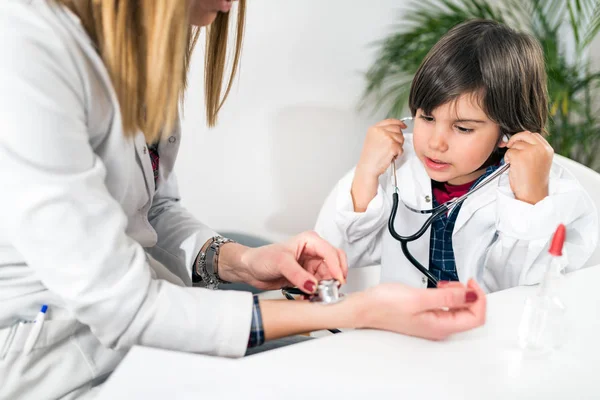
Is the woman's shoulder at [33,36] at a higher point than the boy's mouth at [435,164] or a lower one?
higher

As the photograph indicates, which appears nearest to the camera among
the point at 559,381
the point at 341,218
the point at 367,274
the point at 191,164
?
the point at 559,381

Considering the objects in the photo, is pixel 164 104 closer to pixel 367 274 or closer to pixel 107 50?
pixel 107 50

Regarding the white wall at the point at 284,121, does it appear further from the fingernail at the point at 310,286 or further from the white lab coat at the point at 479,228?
the fingernail at the point at 310,286

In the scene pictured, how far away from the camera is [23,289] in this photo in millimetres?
816

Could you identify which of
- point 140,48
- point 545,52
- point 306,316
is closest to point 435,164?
point 306,316

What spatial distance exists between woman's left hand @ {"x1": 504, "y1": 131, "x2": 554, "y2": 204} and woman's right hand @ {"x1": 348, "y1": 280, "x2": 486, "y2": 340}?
1.56 feet

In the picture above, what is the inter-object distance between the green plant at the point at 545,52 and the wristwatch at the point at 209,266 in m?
1.14

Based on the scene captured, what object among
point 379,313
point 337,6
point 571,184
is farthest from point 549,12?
point 379,313

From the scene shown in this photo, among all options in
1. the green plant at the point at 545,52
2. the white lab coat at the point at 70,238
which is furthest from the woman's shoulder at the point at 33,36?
the green plant at the point at 545,52

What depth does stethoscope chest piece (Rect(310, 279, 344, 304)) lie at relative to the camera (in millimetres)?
848

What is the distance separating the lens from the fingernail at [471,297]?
0.78 meters

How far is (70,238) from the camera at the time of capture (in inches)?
28.4

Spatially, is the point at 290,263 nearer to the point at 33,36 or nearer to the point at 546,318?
the point at 546,318

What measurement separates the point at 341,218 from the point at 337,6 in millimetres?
1033
